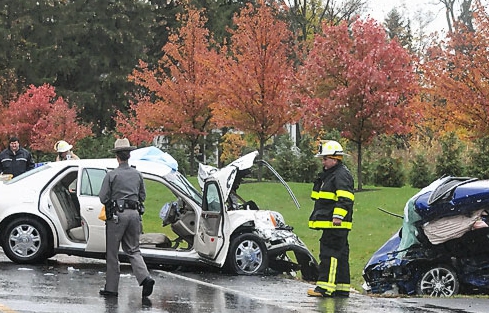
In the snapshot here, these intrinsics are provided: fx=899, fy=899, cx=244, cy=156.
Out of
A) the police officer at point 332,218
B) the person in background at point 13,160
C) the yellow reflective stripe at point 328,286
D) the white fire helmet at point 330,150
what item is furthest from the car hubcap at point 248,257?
the person in background at point 13,160

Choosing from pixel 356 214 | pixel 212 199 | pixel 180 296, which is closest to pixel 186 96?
pixel 356 214

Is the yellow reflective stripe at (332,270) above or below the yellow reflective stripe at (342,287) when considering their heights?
above

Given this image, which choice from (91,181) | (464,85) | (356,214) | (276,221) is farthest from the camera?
(464,85)

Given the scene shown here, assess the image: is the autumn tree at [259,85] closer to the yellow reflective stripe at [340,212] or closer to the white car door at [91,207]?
the white car door at [91,207]

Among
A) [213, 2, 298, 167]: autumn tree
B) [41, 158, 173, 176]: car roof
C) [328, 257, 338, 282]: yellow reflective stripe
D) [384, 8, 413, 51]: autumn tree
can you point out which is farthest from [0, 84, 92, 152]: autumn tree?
[384, 8, 413, 51]: autumn tree

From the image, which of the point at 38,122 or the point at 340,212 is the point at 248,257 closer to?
the point at 340,212

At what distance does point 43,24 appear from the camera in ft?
147

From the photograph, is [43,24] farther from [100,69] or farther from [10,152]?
[10,152]

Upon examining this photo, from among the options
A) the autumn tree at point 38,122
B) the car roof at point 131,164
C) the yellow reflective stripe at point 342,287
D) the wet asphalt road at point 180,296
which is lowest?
the wet asphalt road at point 180,296

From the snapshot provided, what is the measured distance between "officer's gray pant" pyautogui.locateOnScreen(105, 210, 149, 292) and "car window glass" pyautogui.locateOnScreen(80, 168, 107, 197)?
2.98m

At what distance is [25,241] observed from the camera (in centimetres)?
1222

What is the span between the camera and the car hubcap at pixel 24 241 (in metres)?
12.2

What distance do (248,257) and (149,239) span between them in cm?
152

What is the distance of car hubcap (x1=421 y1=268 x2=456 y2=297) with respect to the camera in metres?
10.9
